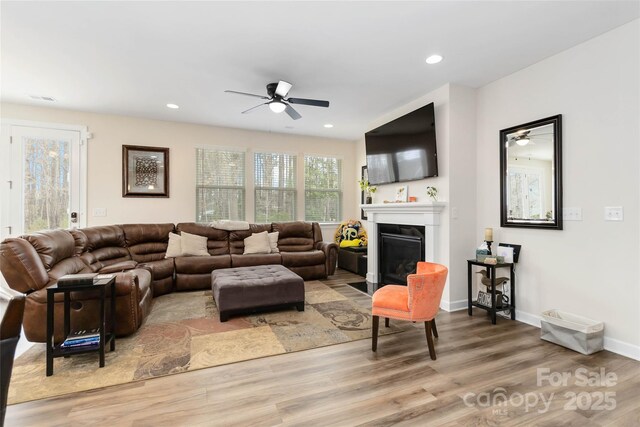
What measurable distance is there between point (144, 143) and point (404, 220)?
14.9 ft

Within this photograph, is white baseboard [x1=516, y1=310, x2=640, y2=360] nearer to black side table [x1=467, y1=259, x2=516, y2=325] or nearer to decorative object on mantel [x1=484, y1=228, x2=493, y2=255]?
black side table [x1=467, y1=259, x2=516, y2=325]

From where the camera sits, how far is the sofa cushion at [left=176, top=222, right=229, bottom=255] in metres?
5.00

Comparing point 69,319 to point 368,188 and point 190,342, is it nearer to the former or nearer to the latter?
point 190,342

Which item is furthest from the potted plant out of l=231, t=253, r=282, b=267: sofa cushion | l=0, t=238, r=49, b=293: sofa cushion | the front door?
the front door

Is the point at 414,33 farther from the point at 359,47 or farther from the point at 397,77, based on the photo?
the point at 397,77

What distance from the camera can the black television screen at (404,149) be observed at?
3765 millimetres

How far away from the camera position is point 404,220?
4.25 meters

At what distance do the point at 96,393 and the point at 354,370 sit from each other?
1.79 metres

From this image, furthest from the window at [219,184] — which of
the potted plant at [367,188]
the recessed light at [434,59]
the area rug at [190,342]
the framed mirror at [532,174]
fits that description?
the framed mirror at [532,174]

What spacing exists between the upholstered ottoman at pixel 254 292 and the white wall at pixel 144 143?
7.72 feet

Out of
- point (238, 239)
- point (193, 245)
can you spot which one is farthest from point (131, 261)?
point (238, 239)

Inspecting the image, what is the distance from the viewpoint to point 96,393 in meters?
1.96

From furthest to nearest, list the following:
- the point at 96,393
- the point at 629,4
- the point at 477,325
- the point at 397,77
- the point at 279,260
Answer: the point at 279,260
the point at 397,77
the point at 477,325
the point at 629,4
the point at 96,393

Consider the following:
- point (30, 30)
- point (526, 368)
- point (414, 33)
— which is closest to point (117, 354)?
point (30, 30)
